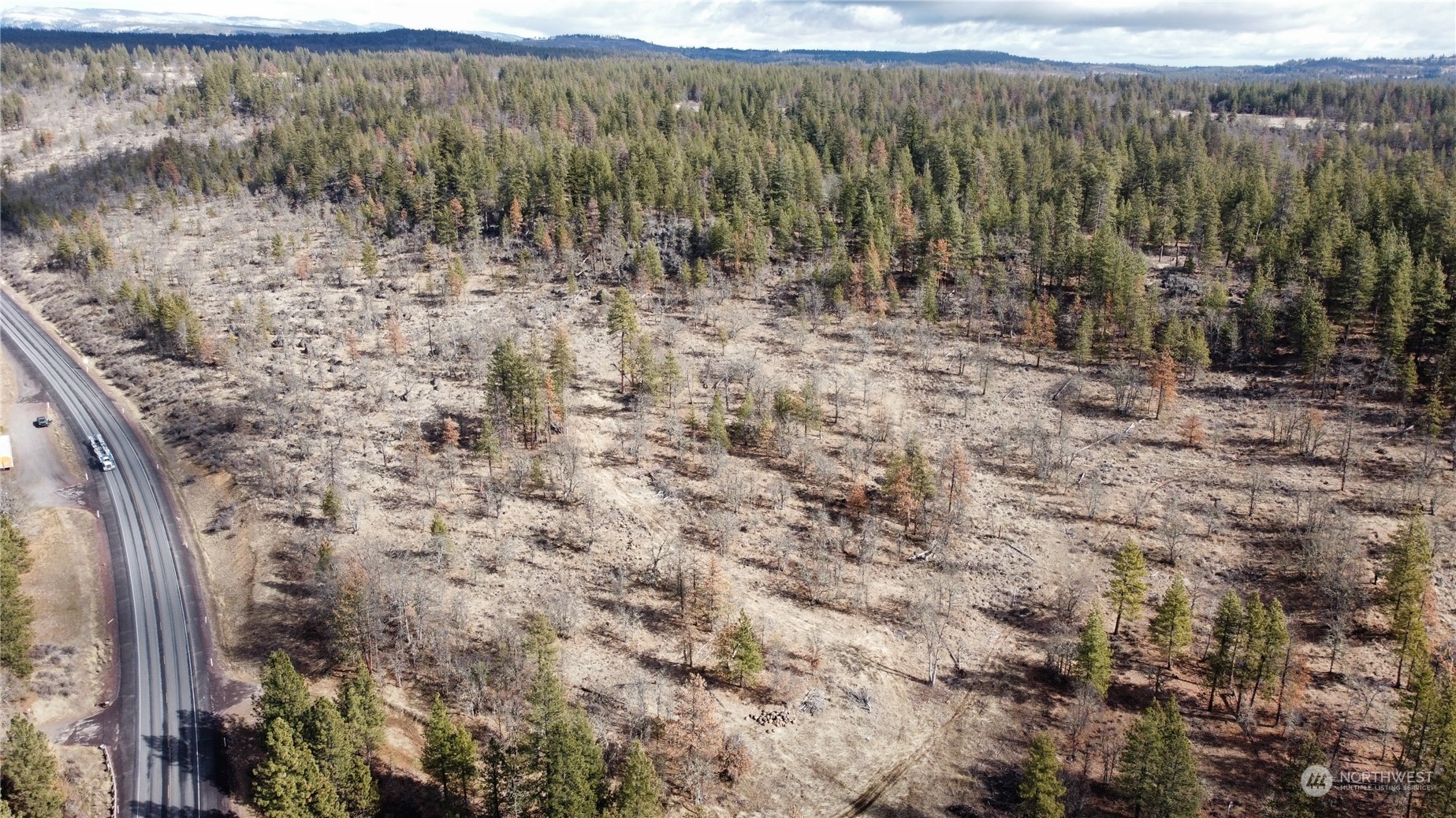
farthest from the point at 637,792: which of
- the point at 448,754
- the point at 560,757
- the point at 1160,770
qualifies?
the point at 1160,770

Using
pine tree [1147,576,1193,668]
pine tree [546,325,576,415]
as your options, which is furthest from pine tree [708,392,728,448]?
pine tree [1147,576,1193,668]

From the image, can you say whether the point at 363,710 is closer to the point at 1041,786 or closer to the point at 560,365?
the point at 1041,786

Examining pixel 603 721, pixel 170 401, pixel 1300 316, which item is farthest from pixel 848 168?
pixel 603 721

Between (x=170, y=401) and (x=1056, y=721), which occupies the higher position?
(x=170, y=401)

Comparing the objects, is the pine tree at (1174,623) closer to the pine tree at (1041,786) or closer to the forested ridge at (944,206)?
the pine tree at (1041,786)

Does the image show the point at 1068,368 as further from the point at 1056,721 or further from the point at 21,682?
the point at 21,682

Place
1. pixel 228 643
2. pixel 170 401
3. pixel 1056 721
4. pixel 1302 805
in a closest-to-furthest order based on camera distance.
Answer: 1. pixel 1302 805
2. pixel 1056 721
3. pixel 228 643
4. pixel 170 401
